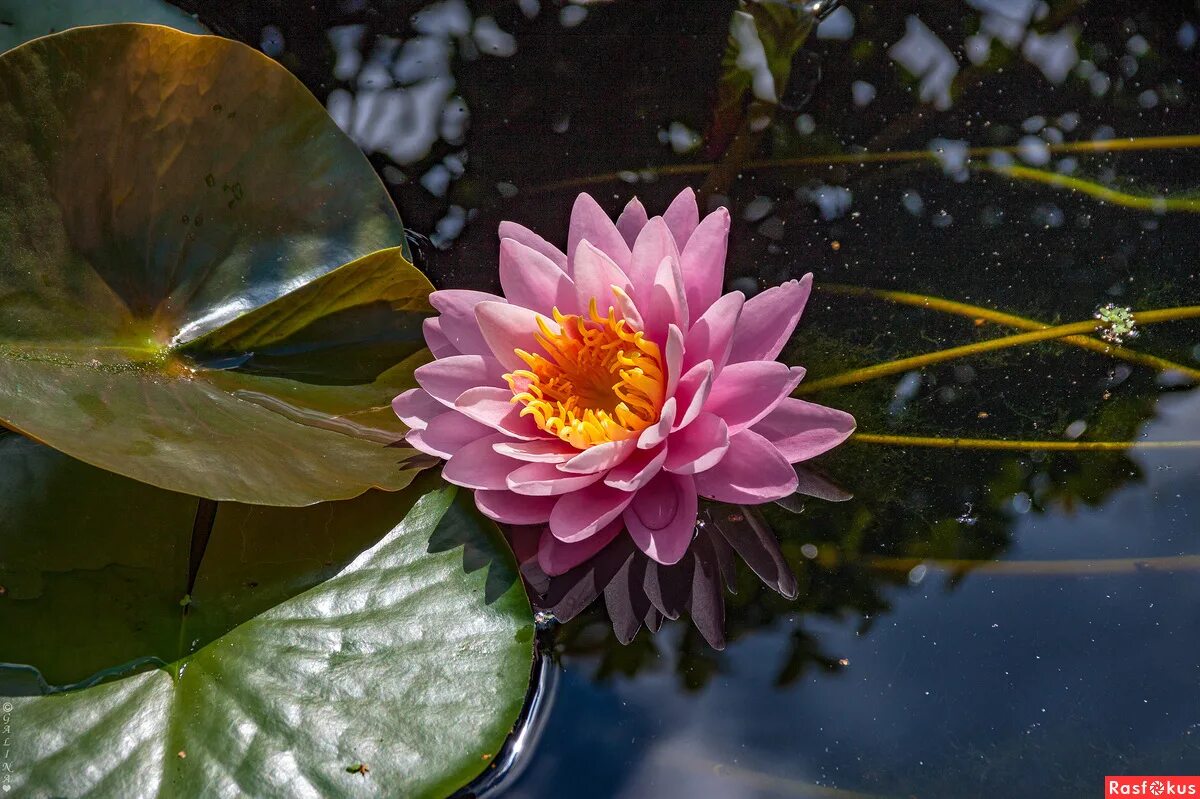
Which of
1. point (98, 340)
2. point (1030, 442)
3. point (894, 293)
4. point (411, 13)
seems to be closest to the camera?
point (98, 340)

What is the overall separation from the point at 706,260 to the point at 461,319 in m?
0.51

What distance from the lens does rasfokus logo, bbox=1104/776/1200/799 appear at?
1406 mm

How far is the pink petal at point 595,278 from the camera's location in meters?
1.47

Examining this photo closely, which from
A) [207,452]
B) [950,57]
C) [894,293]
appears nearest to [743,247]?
[894,293]

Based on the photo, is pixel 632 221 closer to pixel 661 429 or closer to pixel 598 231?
pixel 598 231

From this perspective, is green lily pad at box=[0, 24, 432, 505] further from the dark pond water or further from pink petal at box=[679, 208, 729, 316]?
pink petal at box=[679, 208, 729, 316]

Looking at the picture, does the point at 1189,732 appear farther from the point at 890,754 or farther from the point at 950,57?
the point at 950,57

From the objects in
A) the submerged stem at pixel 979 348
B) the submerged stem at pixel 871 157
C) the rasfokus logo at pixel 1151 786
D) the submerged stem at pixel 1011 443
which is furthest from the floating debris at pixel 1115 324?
the rasfokus logo at pixel 1151 786

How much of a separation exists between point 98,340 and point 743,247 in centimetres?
147

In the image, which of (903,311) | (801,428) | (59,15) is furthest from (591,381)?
(59,15)

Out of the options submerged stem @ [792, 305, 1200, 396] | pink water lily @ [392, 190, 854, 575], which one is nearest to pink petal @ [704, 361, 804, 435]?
pink water lily @ [392, 190, 854, 575]

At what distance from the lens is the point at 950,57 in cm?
212

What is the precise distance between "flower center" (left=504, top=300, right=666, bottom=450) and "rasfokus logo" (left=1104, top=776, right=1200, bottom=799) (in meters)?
1.06

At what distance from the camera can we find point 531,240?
1.61 m
